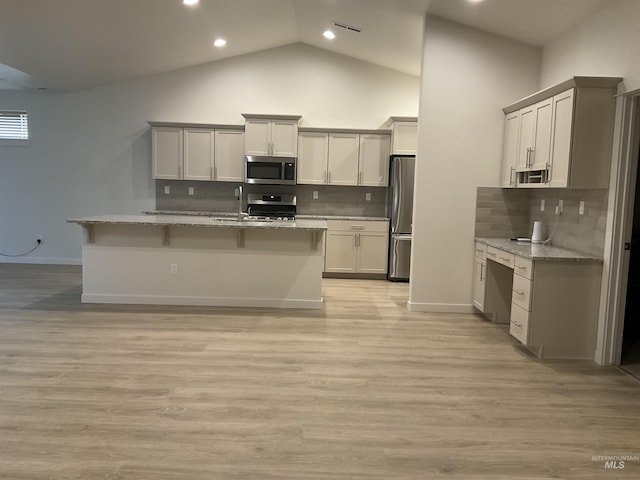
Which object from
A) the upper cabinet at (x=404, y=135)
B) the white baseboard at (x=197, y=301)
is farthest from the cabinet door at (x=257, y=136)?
the white baseboard at (x=197, y=301)

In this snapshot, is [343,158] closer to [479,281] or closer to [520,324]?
[479,281]

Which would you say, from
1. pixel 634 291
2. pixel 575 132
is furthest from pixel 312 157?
pixel 634 291

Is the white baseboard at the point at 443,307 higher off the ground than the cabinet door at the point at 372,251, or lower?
lower

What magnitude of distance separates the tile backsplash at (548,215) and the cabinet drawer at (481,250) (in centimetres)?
16

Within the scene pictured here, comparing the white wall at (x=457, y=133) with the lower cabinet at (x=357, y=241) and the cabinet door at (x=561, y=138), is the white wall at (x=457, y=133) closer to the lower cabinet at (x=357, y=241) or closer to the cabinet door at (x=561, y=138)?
the cabinet door at (x=561, y=138)

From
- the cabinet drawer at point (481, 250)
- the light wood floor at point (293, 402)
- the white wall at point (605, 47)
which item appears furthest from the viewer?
the cabinet drawer at point (481, 250)

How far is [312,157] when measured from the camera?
7191 millimetres

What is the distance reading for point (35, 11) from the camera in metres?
4.73

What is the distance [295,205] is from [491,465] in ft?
17.8

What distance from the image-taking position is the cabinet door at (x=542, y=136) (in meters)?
4.09

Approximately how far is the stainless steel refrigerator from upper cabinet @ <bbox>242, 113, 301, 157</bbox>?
5.15 feet

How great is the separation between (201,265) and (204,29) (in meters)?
3.08

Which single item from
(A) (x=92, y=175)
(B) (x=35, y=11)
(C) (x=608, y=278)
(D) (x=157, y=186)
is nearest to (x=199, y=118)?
(D) (x=157, y=186)

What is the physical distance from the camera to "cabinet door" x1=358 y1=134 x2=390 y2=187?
713 centimetres
